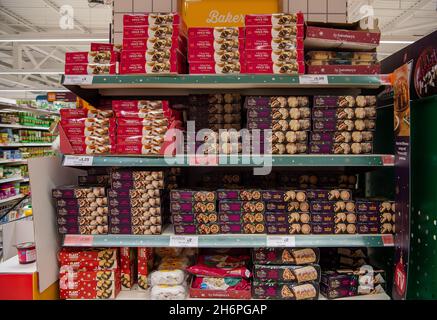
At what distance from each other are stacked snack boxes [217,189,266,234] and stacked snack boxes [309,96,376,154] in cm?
43

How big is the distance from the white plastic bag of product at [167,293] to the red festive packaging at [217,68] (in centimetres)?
125

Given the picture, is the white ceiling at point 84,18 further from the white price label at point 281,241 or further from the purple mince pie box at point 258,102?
the white price label at point 281,241

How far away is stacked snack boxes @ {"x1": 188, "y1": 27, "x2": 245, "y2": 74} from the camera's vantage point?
2076 mm

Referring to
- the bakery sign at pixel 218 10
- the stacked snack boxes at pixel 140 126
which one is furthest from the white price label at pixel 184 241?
the bakery sign at pixel 218 10

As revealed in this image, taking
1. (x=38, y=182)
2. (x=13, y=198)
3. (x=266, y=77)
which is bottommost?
(x=13, y=198)

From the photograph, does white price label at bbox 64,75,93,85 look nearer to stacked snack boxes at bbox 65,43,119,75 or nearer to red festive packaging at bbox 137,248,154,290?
stacked snack boxes at bbox 65,43,119,75

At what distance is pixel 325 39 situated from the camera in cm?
209

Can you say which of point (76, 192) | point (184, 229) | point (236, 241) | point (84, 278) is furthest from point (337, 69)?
point (84, 278)

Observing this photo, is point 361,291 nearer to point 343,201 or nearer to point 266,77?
point 343,201

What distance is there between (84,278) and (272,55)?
1684 millimetres

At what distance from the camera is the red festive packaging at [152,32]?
2.08 m

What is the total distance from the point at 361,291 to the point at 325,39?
4.83 ft

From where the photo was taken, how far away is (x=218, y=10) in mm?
2555

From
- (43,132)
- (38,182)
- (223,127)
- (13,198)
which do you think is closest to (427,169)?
(223,127)
